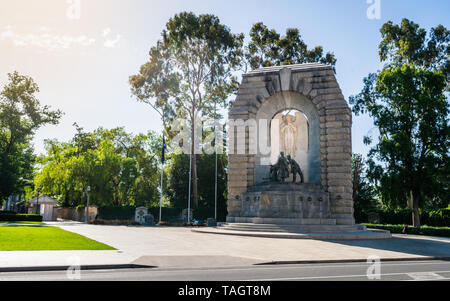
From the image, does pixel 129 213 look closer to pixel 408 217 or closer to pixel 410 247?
pixel 408 217

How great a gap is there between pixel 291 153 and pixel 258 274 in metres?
20.8

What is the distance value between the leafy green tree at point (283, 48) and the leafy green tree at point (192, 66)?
237 centimetres

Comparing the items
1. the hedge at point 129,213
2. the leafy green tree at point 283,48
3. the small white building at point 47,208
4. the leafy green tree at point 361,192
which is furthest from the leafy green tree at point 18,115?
the leafy green tree at point 361,192

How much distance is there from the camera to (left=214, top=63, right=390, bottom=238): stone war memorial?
2433 cm

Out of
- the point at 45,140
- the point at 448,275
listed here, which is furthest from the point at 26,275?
the point at 45,140

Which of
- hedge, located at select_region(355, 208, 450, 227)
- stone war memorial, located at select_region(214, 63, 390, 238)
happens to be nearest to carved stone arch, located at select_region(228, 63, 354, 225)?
stone war memorial, located at select_region(214, 63, 390, 238)

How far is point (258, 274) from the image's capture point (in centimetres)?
930

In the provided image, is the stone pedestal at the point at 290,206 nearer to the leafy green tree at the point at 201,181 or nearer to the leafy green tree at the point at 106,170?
the leafy green tree at the point at 201,181

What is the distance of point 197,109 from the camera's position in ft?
156

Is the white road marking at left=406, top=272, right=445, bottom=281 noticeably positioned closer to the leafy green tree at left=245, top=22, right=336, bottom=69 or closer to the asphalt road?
the asphalt road

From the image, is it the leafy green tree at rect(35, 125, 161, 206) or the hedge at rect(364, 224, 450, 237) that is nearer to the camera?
the hedge at rect(364, 224, 450, 237)

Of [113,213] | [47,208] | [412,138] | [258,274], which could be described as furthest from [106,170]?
[258,274]

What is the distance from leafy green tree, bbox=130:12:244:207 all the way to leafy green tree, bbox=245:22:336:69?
237cm
